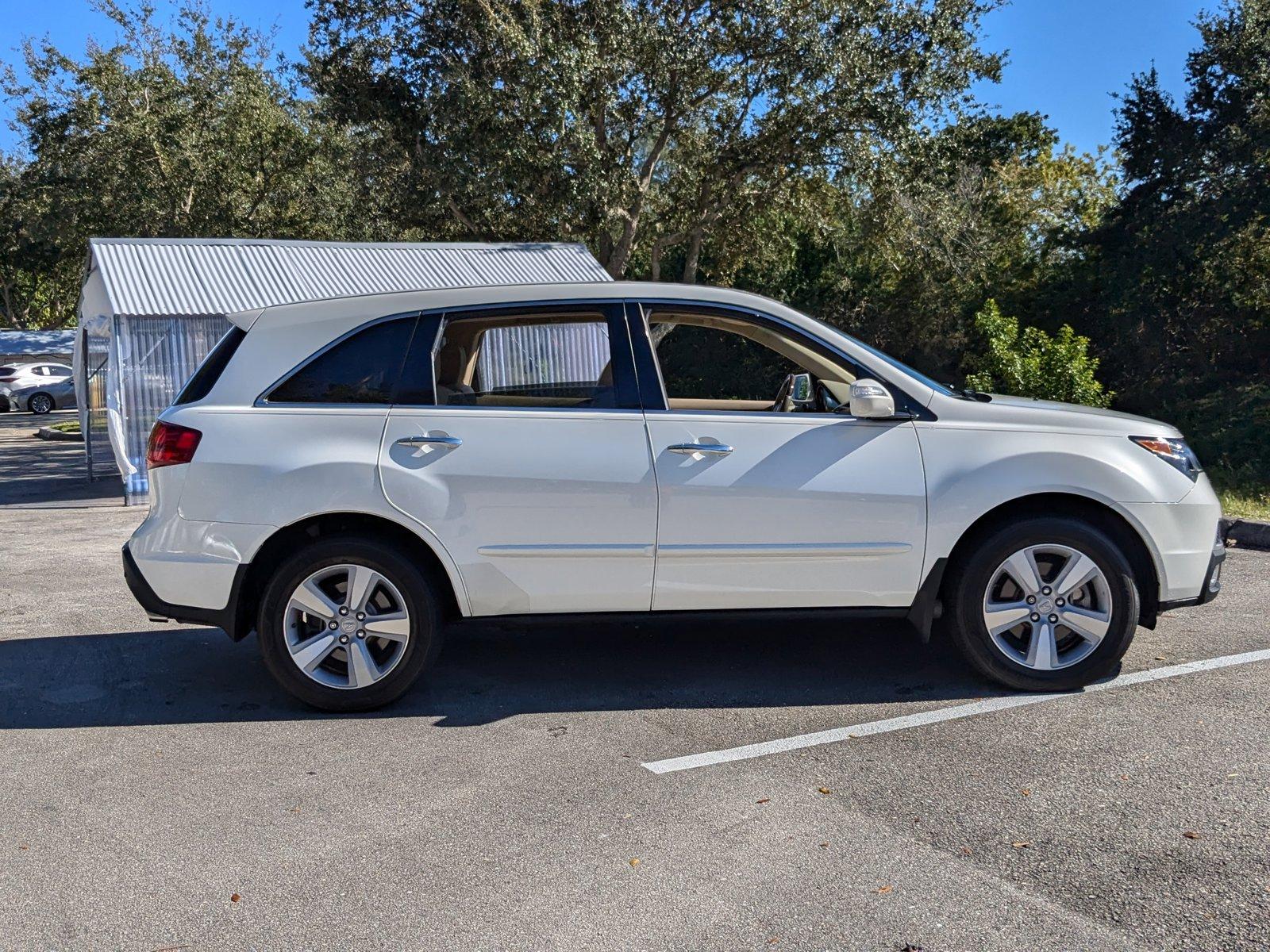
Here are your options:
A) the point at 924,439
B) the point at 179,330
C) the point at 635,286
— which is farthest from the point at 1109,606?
the point at 179,330

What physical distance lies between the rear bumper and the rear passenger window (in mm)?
794

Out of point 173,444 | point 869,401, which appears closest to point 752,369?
point 869,401

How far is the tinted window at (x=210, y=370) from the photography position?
530cm

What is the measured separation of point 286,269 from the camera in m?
16.2

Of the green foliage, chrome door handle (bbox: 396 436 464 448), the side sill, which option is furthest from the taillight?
the green foliage

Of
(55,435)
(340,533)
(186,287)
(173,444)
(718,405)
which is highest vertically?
(186,287)

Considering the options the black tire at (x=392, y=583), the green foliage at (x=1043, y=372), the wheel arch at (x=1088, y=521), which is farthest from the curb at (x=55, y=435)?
the wheel arch at (x=1088, y=521)

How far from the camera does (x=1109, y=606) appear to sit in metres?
5.29

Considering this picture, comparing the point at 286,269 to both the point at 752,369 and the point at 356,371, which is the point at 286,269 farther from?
the point at 356,371

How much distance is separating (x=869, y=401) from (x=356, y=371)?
2242 mm

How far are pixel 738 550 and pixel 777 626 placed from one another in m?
1.60

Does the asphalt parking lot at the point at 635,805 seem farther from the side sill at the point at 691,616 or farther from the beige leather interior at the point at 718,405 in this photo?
the beige leather interior at the point at 718,405

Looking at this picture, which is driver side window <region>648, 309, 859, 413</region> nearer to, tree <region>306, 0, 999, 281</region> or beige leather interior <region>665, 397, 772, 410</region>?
beige leather interior <region>665, 397, 772, 410</region>

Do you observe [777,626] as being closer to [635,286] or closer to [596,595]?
[596,595]
